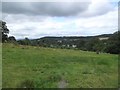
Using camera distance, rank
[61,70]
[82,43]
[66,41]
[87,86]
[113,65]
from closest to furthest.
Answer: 1. [87,86]
2. [61,70]
3. [113,65]
4. [66,41]
5. [82,43]

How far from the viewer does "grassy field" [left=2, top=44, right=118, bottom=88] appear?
8055mm

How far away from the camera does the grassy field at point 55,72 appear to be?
8.05 meters

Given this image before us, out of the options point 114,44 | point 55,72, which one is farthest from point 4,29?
point 114,44

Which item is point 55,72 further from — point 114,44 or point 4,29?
point 114,44

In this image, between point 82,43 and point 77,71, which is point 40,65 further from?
point 82,43

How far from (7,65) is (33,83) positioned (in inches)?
115

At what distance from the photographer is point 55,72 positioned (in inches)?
372

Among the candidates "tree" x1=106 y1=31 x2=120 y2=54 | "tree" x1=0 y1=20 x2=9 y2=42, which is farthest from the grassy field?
"tree" x1=106 y1=31 x2=120 y2=54

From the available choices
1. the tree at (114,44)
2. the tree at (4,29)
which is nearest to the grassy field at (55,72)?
the tree at (4,29)

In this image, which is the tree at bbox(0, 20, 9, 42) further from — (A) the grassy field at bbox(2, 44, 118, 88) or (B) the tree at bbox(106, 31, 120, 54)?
(B) the tree at bbox(106, 31, 120, 54)

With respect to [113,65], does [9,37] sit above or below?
above

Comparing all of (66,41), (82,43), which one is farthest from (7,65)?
(82,43)

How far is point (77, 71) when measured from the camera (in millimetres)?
10070

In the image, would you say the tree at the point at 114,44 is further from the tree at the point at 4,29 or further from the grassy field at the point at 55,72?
the tree at the point at 4,29
